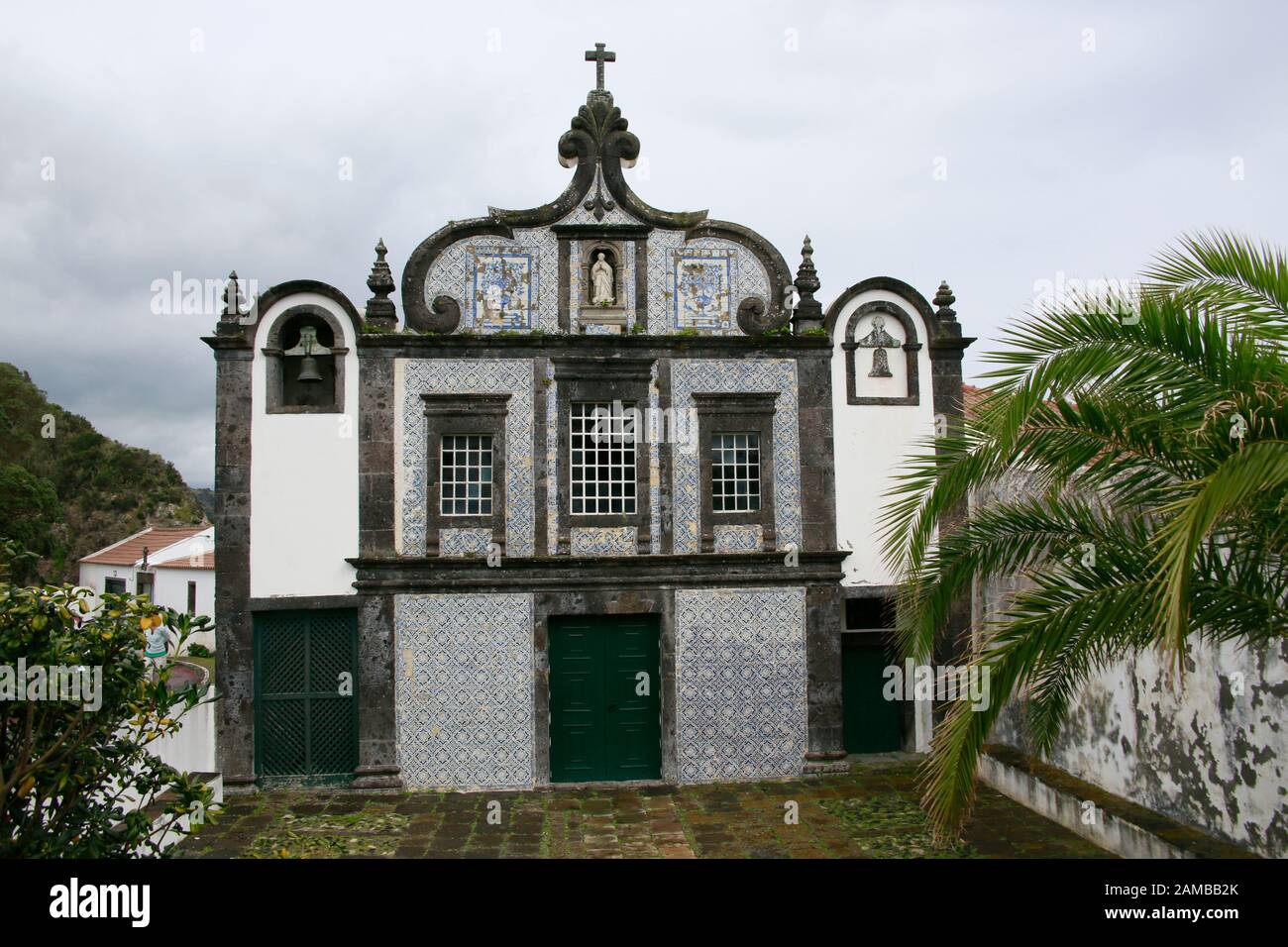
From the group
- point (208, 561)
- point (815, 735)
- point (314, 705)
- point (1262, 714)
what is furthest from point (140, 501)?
point (1262, 714)

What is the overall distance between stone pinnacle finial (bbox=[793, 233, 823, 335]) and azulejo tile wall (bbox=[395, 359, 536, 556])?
135 inches

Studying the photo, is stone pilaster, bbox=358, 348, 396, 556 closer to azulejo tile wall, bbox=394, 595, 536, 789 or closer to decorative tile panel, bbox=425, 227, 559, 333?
azulejo tile wall, bbox=394, 595, 536, 789

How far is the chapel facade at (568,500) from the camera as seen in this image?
10672 mm

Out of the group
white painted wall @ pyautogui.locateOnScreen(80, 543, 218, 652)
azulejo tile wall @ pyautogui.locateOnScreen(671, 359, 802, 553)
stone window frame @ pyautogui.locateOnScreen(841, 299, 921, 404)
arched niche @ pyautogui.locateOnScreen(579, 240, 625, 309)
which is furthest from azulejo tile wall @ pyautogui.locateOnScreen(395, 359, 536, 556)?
white painted wall @ pyautogui.locateOnScreen(80, 543, 218, 652)

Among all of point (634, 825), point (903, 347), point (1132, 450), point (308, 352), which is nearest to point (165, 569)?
point (308, 352)

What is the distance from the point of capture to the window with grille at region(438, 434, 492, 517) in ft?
36.1

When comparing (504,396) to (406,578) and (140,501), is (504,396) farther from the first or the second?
(140,501)

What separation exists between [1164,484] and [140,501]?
46094 mm

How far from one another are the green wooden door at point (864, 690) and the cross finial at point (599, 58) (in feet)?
25.0

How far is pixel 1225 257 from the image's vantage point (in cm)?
466

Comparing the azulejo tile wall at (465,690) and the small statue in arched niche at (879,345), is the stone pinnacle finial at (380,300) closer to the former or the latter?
the azulejo tile wall at (465,690)

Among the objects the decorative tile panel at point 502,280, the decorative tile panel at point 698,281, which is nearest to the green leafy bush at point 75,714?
the decorative tile panel at point 502,280

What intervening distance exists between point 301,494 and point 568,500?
315 cm

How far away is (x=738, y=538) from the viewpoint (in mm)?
11172
